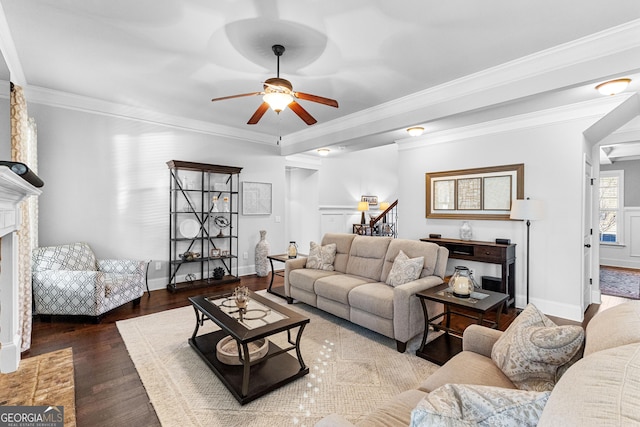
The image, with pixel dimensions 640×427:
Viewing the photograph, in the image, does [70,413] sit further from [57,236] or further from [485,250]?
[485,250]

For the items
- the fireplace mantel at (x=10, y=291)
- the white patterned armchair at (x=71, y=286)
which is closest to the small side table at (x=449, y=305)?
the fireplace mantel at (x=10, y=291)

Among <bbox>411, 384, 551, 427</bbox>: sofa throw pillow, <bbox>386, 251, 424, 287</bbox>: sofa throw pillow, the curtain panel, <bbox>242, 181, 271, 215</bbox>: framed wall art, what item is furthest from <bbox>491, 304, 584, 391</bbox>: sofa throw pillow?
<bbox>242, 181, 271, 215</bbox>: framed wall art

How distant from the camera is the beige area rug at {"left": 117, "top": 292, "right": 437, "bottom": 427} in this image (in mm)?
1986

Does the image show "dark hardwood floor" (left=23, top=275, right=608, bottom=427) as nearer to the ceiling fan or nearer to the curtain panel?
the curtain panel

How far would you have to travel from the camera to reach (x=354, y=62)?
3.09m

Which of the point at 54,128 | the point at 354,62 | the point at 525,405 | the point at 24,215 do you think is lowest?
the point at 525,405

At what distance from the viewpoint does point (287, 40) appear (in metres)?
2.71

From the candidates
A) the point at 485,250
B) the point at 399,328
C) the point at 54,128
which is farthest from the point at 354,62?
the point at 54,128

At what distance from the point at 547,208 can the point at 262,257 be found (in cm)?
A: 452

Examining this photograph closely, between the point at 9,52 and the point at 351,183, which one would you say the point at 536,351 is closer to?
the point at 9,52

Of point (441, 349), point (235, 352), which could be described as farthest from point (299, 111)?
point (441, 349)

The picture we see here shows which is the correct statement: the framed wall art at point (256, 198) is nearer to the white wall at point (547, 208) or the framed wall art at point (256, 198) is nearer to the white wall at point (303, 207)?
the white wall at point (303, 207)

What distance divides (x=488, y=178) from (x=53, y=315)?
5.89 m

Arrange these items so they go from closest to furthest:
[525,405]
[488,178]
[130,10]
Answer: [525,405]
[130,10]
[488,178]
